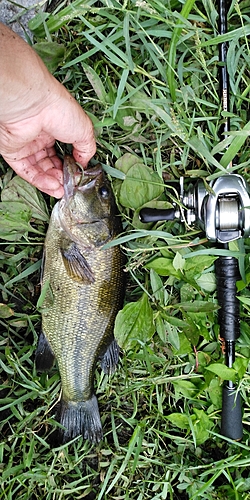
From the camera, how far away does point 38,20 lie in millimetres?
2117

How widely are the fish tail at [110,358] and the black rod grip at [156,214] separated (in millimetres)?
686

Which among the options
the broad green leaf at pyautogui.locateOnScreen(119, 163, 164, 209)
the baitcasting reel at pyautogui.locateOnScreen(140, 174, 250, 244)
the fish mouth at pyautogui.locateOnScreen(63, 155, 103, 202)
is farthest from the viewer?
the broad green leaf at pyautogui.locateOnScreen(119, 163, 164, 209)

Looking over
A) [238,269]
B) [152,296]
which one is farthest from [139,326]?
[238,269]

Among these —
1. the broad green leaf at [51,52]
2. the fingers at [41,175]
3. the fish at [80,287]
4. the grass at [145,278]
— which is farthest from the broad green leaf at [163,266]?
the broad green leaf at [51,52]

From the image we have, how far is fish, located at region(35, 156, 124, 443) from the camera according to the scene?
2.10 m

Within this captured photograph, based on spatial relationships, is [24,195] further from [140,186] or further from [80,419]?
[80,419]

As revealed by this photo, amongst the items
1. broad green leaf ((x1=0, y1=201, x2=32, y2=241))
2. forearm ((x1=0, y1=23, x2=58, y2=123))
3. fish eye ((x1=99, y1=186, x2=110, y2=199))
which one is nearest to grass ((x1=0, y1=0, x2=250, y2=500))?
broad green leaf ((x1=0, y1=201, x2=32, y2=241))

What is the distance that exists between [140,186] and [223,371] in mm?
970

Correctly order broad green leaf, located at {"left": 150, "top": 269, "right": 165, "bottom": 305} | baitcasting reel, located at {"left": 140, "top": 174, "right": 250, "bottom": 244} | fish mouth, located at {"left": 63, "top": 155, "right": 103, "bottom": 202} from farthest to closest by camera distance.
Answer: broad green leaf, located at {"left": 150, "top": 269, "right": 165, "bottom": 305}, fish mouth, located at {"left": 63, "top": 155, "right": 103, "bottom": 202}, baitcasting reel, located at {"left": 140, "top": 174, "right": 250, "bottom": 244}

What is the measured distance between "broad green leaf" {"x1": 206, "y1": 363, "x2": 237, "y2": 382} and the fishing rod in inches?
1.0

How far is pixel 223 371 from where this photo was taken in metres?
2.22

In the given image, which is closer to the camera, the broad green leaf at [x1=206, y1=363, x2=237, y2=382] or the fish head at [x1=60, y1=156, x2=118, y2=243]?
the fish head at [x1=60, y1=156, x2=118, y2=243]

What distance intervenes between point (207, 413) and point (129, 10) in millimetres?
1968

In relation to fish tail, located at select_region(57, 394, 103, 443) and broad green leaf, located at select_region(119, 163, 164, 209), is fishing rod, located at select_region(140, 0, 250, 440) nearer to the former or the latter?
broad green leaf, located at select_region(119, 163, 164, 209)
